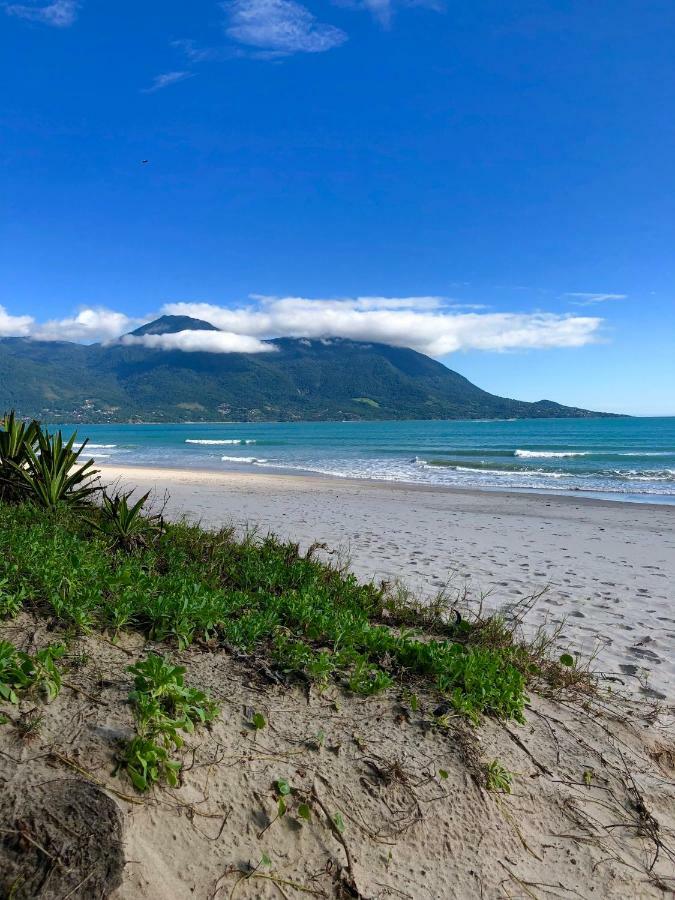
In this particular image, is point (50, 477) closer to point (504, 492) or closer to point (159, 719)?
point (159, 719)

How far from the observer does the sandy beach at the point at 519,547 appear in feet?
18.3

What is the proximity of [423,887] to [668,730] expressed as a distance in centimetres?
225

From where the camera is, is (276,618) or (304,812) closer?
(304,812)

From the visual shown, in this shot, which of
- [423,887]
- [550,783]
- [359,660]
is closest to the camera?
[423,887]

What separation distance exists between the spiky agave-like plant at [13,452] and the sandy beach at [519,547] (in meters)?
3.29

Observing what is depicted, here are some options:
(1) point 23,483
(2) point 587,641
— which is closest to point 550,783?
(2) point 587,641

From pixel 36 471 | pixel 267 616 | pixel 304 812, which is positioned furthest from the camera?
pixel 36 471

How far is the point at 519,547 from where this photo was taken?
393 inches

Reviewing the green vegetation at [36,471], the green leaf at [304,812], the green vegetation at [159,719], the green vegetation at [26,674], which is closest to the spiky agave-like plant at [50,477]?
the green vegetation at [36,471]

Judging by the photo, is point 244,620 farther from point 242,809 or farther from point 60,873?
point 60,873

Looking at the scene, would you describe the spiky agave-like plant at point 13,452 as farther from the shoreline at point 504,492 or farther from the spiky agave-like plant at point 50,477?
the shoreline at point 504,492

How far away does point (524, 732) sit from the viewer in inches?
125

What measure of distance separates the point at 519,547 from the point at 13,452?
26.8ft

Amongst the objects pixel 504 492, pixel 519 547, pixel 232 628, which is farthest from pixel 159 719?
pixel 504 492
